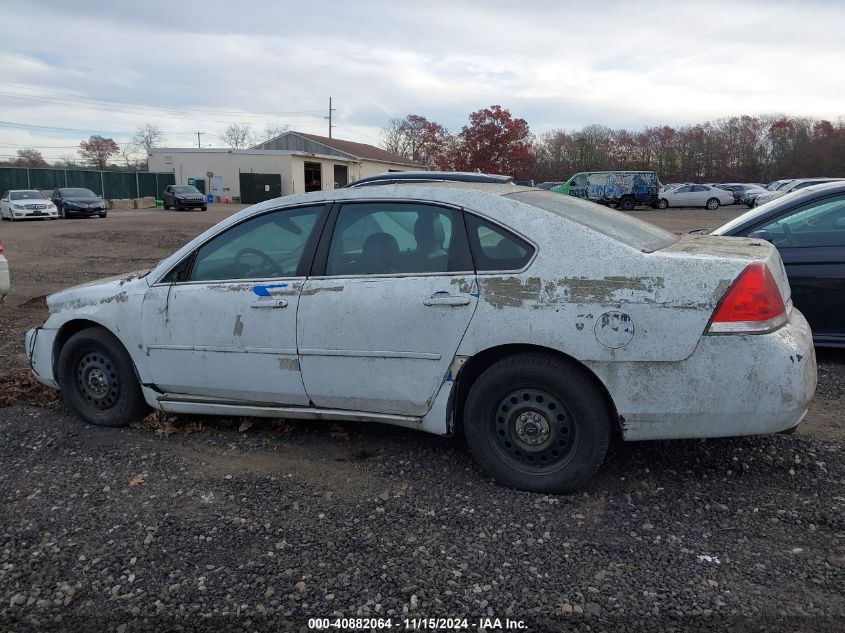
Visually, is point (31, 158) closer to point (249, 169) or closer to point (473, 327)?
point (249, 169)

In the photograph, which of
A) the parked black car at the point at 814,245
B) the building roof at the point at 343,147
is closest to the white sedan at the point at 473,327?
the parked black car at the point at 814,245

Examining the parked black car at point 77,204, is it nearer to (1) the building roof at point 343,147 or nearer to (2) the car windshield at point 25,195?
(2) the car windshield at point 25,195

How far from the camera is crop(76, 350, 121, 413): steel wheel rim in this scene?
179 inches

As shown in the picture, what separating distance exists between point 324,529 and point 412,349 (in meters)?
0.99

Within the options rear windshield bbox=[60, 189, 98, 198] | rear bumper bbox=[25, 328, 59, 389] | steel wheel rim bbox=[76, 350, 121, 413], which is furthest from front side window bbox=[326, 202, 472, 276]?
rear windshield bbox=[60, 189, 98, 198]

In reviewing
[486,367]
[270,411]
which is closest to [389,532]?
[486,367]

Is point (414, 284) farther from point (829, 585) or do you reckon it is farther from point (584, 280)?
point (829, 585)

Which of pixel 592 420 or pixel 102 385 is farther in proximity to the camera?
pixel 102 385

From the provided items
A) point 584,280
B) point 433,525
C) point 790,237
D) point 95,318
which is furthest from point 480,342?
point 790,237

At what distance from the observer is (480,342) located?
3434mm

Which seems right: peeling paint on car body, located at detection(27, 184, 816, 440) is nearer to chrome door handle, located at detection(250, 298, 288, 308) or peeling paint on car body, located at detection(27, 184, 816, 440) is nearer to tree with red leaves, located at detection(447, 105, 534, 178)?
chrome door handle, located at detection(250, 298, 288, 308)

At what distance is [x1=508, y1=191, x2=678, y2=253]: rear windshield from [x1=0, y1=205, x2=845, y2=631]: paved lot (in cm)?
123

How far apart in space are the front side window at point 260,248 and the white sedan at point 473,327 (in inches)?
0.4

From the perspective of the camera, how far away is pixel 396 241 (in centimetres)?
380
